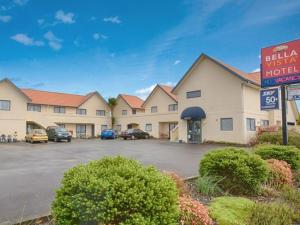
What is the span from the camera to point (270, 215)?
4809mm

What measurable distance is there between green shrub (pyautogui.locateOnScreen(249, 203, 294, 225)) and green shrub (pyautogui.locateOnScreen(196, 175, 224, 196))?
4.69ft

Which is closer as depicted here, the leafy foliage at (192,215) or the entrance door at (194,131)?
the leafy foliage at (192,215)

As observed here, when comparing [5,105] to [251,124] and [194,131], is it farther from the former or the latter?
[251,124]

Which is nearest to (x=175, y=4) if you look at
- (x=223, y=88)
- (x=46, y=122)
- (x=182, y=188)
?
(x=182, y=188)

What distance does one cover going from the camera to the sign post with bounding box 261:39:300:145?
11.8m

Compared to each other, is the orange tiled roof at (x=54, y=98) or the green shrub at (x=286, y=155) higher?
the orange tiled roof at (x=54, y=98)

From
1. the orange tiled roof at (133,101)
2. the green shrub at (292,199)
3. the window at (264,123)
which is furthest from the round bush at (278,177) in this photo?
the orange tiled roof at (133,101)

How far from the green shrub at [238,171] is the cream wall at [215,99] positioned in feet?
68.5

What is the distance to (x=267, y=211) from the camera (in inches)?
197

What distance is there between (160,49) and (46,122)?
95.5 feet

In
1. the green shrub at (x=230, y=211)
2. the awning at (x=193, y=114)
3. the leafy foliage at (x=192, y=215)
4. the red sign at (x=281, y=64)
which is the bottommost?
the green shrub at (x=230, y=211)

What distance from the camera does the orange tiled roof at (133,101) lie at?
4916cm

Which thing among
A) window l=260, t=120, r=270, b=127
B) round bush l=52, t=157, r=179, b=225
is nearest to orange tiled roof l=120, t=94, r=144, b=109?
window l=260, t=120, r=270, b=127

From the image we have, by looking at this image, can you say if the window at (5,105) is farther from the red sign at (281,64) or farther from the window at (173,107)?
the red sign at (281,64)
